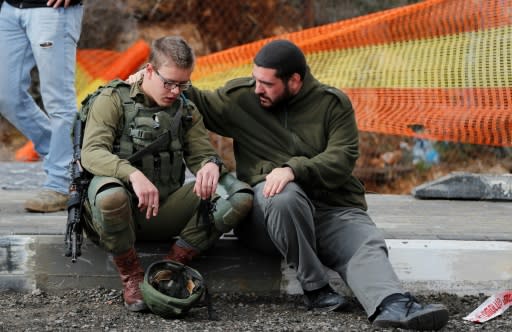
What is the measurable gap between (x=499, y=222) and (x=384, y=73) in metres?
2.05

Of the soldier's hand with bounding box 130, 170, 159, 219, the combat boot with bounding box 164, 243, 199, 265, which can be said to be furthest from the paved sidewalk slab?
the soldier's hand with bounding box 130, 170, 159, 219

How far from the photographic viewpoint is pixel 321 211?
16.3ft

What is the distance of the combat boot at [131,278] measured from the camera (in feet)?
15.2

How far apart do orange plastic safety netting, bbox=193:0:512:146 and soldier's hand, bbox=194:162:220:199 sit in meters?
2.92

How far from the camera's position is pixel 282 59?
4.82 meters

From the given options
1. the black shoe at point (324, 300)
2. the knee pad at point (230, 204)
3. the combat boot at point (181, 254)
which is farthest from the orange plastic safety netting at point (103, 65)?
the black shoe at point (324, 300)

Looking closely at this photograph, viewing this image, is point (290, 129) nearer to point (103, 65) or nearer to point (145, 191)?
point (145, 191)

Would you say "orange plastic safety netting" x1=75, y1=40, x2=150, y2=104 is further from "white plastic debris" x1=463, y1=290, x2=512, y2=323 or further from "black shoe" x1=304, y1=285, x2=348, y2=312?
"white plastic debris" x1=463, y1=290, x2=512, y2=323

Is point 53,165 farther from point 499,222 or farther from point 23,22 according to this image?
point 499,222

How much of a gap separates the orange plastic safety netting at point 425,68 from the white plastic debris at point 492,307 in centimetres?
208

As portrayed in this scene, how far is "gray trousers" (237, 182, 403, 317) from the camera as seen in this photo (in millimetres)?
4547

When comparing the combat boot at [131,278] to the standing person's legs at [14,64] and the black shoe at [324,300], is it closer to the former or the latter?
the black shoe at [324,300]

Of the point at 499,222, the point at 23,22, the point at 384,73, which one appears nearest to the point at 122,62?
the point at 384,73

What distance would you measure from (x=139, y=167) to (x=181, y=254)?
493 millimetres
